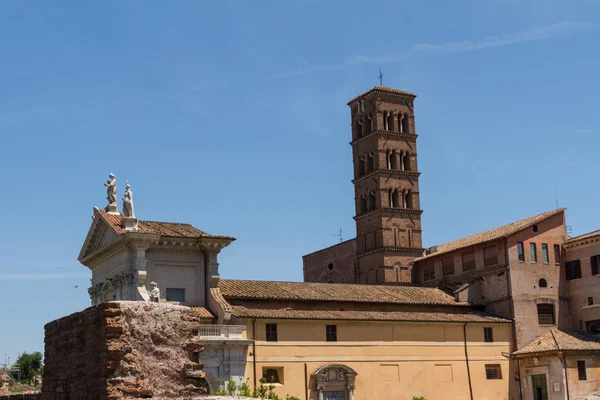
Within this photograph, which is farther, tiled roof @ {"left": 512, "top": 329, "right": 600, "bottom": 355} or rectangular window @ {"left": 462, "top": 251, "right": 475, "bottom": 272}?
rectangular window @ {"left": 462, "top": 251, "right": 475, "bottom": 272}

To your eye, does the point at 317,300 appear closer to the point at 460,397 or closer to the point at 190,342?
the point at 460,397

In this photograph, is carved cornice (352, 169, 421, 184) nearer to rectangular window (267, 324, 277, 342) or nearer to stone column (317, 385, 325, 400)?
rectangular window (267, 324, 277, 342)

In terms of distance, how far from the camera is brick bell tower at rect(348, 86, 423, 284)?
58.5 m

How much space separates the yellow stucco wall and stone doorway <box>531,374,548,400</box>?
1.43 m

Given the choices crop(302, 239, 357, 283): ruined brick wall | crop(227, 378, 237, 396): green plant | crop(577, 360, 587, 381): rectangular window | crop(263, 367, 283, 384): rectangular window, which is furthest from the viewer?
crop(302, 239, 357, 283): ruined brick wall

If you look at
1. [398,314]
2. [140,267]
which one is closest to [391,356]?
[398,314]

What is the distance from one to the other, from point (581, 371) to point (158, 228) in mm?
23278

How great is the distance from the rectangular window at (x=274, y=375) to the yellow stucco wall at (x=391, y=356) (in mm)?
150

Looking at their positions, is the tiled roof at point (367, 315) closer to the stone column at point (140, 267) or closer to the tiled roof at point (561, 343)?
the tiled roof at point (561, 343)

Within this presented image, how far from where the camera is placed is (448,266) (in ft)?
171

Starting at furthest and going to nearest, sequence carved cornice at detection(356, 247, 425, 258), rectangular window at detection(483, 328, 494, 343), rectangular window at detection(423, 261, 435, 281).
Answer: carved cornice at detection(356, 247, 425, 258)
rectangular window at detection(423, 261, 435, 281)
rectangular window at detection(483, 328, 494, 343)

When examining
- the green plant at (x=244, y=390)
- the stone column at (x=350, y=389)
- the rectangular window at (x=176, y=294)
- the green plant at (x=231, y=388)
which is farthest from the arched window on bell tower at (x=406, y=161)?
the green plant at (x=231, y=388)

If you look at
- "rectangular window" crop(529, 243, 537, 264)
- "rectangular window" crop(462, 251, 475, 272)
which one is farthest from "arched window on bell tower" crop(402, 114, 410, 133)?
A: "rectangular window" crop(529, 243, 537, 264)

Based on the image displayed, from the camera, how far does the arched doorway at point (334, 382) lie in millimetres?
39656
